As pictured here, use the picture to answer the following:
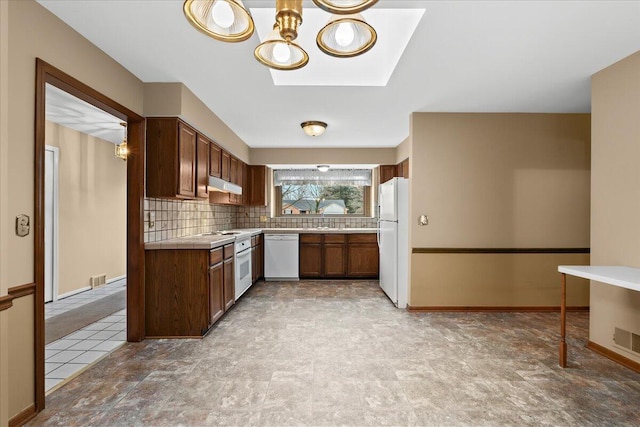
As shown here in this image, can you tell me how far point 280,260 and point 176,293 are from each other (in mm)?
2693

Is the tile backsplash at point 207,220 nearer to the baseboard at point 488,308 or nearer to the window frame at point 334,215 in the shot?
the window frame at point 334,215

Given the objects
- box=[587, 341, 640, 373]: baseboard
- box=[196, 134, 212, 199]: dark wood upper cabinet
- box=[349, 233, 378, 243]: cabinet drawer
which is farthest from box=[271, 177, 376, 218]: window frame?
box=[587, 341, 640, 373]: baseboard

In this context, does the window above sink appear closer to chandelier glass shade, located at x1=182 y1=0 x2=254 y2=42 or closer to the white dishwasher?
the white dishwasher

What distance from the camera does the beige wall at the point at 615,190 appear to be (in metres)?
2.46

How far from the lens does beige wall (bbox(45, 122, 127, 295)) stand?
14.3ft

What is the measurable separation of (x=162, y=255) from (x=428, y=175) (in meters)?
3.02

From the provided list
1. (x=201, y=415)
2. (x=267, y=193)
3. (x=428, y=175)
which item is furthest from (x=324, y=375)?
(x=267, y=193)

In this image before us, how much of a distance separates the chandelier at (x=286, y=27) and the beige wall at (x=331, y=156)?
4.16m

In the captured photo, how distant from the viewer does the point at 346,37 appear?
149cm

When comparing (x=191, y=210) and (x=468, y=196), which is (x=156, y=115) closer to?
(x=191, y=210)

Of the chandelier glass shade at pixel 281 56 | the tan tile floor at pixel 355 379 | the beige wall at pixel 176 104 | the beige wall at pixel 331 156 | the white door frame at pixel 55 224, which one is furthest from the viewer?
the beige wall at pixel 331 156

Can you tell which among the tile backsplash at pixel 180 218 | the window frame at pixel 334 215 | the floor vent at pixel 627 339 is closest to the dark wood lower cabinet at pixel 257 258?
the tile backsplash at pixel 180 218

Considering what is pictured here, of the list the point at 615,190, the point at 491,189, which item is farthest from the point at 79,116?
the point at 615,190

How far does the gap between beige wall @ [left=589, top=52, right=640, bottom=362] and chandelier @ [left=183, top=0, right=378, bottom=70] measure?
7.98 ft
